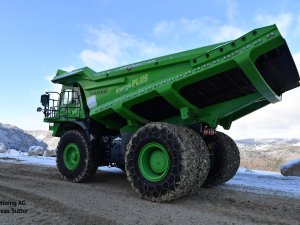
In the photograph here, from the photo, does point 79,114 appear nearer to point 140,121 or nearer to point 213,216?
point 140,121

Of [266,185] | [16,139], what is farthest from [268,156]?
[16,139]

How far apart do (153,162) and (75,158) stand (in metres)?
2.88

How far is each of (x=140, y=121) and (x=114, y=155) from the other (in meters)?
1.38

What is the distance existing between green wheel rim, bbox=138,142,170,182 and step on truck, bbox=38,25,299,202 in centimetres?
2

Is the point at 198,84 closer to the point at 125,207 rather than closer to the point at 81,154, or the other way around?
the point at 125,207

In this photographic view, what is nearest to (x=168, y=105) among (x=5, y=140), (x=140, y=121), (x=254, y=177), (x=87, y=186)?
(x=140, y=121)

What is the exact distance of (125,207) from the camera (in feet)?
17.7

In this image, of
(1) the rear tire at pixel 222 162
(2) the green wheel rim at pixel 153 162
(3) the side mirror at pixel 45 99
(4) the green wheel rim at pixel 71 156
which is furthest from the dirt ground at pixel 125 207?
(3) the side mirror at pixel 45 99

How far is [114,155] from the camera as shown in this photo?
8094mm

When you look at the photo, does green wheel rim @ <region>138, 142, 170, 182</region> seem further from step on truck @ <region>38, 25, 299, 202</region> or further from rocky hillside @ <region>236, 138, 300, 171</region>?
rocky hillside @ <region>236, 138, 300, 171</region>

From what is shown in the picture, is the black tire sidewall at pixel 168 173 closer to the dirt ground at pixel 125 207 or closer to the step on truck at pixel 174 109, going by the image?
the step on truck at pixel 174 109

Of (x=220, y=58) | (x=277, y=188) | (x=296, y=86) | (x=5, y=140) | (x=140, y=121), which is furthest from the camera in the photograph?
(x=5, y=140)

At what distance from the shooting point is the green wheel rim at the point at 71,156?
325 inches

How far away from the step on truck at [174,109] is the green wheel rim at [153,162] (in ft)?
0.06
